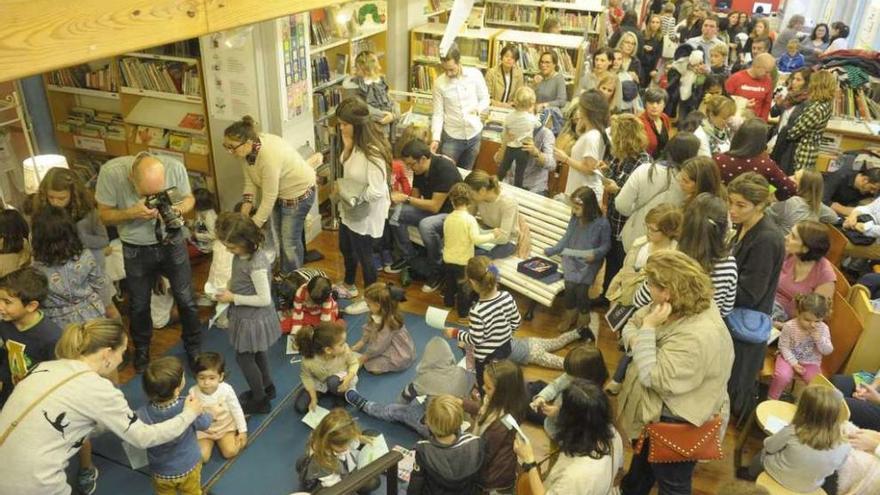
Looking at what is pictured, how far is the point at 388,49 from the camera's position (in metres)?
7.58

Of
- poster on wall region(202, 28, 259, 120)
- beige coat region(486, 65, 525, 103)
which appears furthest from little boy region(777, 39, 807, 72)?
poster on wall region(202, 28, 259, 120)

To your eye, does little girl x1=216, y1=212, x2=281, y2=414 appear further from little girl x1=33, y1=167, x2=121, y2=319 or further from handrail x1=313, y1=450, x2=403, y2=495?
handrail x1=313, y1=450, x2=403, y2=495

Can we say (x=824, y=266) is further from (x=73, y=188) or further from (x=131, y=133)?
(x=131, y=133)

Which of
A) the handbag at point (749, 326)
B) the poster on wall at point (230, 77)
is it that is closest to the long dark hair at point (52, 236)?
the poster on wall at point (230, 77)

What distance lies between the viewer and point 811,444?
2.86 metres

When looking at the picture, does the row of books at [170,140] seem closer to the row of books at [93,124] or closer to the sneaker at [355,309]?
the row of books at [93,124]

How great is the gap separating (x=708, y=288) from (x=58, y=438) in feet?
8.76

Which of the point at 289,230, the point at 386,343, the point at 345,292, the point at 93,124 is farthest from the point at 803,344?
the point at 93,124

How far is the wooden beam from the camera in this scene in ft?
7.64

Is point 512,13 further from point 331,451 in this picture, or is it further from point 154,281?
point 331,451

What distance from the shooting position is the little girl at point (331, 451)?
3.10 metres

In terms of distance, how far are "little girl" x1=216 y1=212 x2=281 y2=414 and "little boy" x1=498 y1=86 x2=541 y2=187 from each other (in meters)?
2.91

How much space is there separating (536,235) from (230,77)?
2.88 meters

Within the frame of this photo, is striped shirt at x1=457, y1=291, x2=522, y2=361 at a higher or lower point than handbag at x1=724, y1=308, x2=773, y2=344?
lower
